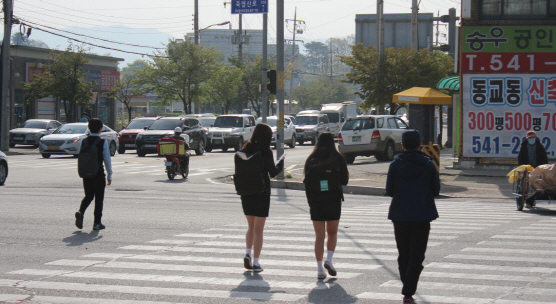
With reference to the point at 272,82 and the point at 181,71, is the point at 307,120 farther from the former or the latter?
the point at 272,82

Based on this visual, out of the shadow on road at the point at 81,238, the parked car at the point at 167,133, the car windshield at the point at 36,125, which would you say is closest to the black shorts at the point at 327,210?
the shadow on road at the point at 81,238

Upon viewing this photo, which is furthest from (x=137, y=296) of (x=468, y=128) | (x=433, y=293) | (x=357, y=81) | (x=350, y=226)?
(x=357, y=81)

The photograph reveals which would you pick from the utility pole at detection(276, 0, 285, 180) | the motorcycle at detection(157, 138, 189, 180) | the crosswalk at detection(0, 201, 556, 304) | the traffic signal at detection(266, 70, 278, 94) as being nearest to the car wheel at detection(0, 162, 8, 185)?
the motorcycle at detection(157, 138, 189, 180)

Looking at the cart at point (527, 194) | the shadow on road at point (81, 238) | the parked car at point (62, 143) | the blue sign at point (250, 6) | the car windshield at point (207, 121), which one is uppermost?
the blue sign at point (250, 6)

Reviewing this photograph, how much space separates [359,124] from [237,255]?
19609mm

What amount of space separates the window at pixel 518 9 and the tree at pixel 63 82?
29903 mm

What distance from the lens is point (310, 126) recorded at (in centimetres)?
4831

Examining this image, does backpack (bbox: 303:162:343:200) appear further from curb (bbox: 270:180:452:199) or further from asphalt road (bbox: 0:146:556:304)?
curb (bbox: 270:180:452:199)

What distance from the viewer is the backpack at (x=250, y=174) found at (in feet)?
28.1

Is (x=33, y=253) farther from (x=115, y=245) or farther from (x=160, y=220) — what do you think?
(x=160, y=220)

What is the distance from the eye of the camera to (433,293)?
293 inches

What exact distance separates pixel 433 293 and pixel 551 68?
1758cm

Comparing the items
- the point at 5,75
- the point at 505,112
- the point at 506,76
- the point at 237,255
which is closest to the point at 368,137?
the point at 505,112

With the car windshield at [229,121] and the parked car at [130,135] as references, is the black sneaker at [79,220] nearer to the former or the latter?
the parked car at [130,135]
